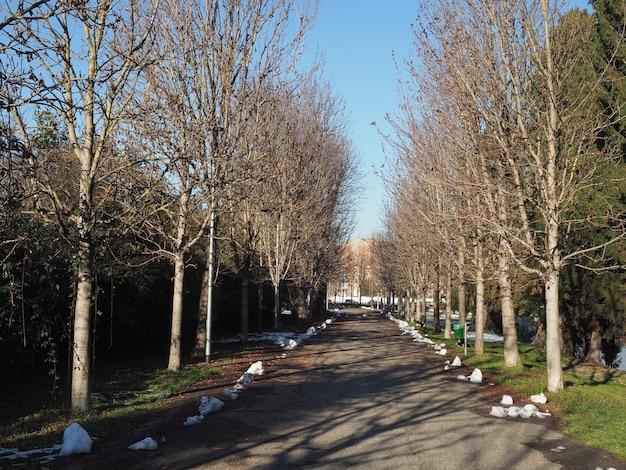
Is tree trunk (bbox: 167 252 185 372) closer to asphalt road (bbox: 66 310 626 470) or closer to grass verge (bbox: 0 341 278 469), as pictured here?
grass verge (bbox: 0 341 278 469)

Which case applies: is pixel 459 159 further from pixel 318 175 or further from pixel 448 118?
pixel 318 175

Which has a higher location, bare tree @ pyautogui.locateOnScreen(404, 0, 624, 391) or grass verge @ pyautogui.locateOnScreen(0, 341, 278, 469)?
bare tree @ pyautogui.locateOnScreen(404, 0, 624, 391)

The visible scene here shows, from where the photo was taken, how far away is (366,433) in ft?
29.4

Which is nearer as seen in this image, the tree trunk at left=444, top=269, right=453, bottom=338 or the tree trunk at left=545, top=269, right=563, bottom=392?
the tree trunk at left=545, top=269, right=563, bottom=392

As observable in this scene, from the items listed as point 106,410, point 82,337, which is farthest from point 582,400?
point 82,337

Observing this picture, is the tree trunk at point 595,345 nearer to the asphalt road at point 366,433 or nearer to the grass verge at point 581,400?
the grass verge at point 581,400

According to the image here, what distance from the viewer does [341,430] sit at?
9.11 meters

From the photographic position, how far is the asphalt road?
7371 millimetres

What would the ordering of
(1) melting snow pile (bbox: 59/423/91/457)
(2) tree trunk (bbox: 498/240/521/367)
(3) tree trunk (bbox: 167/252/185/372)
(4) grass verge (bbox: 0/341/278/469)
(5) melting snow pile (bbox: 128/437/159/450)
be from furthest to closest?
1. (2) tree trunk (bbox: 498/240/521/367)
2. (3) tree trunk (bbox: 167/252/185/372)
3. (4) grass verge (bbox: 0/341/278/469)
4. (5) melting snow pile (bbox: 128/437/159/450)
5. (1) melting snow pile (bbox: 59/423/91/457)

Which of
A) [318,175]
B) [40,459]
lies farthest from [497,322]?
[40,459]

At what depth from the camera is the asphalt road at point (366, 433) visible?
290 inches

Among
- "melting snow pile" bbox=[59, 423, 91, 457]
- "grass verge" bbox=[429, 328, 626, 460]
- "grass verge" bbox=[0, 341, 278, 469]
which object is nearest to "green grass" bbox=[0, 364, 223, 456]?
"grass verge" bbox=[0, 341, 278, 469]

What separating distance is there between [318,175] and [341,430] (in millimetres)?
28492

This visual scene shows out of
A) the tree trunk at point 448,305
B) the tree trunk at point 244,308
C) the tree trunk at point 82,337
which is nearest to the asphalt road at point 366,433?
the tree trunk at point 82,337
